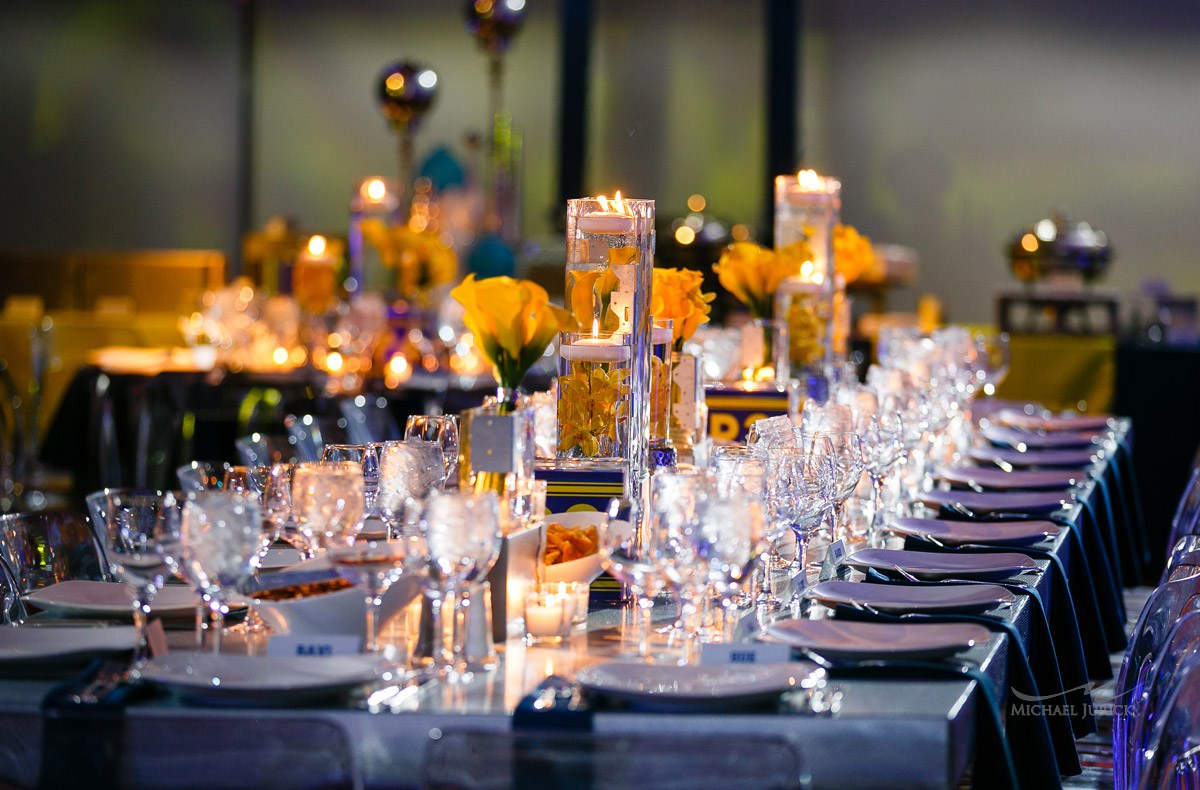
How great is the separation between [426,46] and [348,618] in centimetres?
1181

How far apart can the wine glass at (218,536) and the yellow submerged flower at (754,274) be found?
2.37 m

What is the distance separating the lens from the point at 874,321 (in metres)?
9.56

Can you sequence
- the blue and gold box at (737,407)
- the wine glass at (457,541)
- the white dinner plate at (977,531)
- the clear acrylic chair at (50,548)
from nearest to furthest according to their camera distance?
1. the wine glass at (457,541)
2. the clear acrylic chair at (50,548)
3. the white dinner plate at (977,531)
4. the blue and gold box at (737,407)

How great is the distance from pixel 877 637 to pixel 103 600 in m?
1.03

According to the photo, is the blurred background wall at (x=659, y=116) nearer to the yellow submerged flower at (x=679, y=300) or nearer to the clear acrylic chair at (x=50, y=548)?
the yellow submerged flower at (x=679, y=300)

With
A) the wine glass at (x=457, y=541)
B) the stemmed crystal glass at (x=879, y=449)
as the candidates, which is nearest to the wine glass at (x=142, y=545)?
the wine glass at (x=457, y=541)

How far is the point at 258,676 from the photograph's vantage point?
1731 millimetres

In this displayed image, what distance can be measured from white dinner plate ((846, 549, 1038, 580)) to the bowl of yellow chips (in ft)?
1.61

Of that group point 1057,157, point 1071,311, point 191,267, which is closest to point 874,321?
point 1071,311

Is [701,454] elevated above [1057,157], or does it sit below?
below

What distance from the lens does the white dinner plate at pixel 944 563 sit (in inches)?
96.4

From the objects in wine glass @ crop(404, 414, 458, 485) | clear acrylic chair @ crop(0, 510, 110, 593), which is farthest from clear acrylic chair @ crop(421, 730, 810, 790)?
clear acrylic chair @ crop(0, 510, 110, 593)

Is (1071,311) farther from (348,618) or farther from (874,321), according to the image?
(348,618)

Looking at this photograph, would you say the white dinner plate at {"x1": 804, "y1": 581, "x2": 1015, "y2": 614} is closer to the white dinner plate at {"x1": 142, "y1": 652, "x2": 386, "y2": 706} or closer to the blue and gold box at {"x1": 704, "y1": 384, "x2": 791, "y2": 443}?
the white dinner plate at {"x1": 142, "y1": 652, "x2": 386, "y2": 706}
